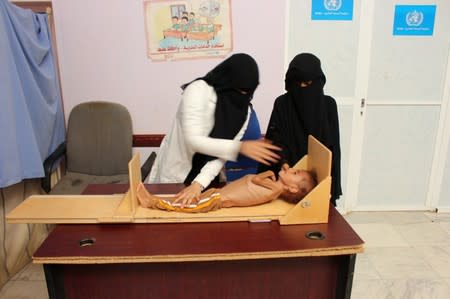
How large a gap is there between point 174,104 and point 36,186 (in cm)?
103

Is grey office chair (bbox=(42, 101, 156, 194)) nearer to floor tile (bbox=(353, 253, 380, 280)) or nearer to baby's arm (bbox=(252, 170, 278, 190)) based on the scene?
baby's arm (bbox=(252, 170, 278, 190))

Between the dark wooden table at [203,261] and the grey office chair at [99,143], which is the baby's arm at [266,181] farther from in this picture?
the grey office chair at [99,143]

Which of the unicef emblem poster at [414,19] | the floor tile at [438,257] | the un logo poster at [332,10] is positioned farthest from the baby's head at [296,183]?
the unicef emblem poster at [414,19]

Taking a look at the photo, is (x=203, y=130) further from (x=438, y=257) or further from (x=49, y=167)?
(x=438, y=257)

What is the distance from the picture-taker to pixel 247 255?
38.5 inches

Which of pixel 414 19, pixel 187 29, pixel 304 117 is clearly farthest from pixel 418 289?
pixel 187 29

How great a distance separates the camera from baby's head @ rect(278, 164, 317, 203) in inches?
47.4

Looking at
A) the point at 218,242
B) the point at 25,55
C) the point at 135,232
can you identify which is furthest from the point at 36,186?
the point at 218,242

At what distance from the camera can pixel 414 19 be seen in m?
2.51

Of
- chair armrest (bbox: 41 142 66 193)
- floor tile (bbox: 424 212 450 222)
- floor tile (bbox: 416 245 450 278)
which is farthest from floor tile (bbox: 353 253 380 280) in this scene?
chair armrest (bbox: 41 142 66 193)

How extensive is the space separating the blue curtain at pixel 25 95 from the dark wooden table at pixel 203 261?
921mm

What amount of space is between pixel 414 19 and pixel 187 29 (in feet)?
5.29

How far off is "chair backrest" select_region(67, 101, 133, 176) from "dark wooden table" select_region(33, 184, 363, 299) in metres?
1.30

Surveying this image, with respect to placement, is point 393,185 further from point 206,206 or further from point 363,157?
point 206,206
